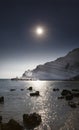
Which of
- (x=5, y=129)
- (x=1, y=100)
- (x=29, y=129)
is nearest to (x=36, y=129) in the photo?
(x=29, y=129)

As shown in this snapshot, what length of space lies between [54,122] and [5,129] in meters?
13.6

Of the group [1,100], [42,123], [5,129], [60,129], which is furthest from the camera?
[1,100]

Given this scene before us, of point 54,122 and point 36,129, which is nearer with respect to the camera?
point 36,129

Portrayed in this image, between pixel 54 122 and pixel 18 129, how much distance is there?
11.1 m

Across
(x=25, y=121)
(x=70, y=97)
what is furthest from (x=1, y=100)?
(x=25, y=121)

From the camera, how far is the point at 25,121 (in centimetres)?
4447

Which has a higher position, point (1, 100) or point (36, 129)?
point (1, 100)

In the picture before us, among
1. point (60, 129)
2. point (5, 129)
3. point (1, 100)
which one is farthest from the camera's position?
point (1, 100)

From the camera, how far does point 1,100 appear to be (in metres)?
88.1

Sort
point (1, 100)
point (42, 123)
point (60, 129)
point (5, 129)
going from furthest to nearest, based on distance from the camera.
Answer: point (1, 100) → point (42, 123) → point (60, 129) → point (5, 129)

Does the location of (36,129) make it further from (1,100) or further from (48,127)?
(1,100)

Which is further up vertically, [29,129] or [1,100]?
[1,100]

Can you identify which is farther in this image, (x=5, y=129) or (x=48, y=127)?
(x=48, y=127)

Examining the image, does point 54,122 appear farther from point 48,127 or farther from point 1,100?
point 1,100
